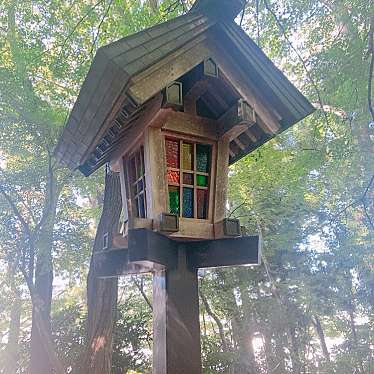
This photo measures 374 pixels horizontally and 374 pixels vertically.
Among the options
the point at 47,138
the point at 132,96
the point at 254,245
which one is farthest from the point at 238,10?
the point at 47,138

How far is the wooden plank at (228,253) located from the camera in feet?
4.85

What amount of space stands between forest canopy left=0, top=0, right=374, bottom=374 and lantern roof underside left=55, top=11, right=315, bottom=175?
2984 millimetres

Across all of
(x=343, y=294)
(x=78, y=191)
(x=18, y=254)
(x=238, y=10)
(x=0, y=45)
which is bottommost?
(x=343, y=294)

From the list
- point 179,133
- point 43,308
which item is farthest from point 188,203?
point 43,308

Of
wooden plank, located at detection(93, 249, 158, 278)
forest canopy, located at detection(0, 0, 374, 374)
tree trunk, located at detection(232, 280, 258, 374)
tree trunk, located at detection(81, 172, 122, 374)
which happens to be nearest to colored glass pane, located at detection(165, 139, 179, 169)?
wooden plank, located at detection(93, 249, 158, 278)

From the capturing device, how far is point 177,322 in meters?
1.39

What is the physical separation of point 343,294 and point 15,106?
6734mm

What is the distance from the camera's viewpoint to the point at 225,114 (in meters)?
1.63

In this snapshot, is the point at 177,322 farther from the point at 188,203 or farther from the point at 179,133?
the point at 179,133

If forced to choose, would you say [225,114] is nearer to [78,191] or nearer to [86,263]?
[78,191]

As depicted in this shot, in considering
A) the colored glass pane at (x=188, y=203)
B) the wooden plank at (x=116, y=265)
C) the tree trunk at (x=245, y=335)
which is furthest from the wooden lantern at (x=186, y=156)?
the tree trunk at (x=245, y=335)

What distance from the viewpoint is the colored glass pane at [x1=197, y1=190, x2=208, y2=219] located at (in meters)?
1.55

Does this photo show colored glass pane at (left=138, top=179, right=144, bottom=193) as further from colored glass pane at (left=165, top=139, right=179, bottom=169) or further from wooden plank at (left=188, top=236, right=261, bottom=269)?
wooden plank at (left=188, top=236, right=261, bottom=269)

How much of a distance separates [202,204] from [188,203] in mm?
76
